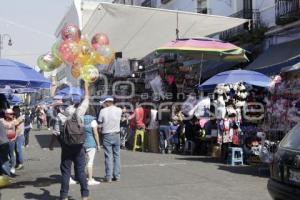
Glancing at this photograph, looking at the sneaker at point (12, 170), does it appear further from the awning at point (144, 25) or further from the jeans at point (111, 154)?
the awning at point (144, 25)

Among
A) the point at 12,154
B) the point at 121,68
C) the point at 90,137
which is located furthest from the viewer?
the point at 121,68

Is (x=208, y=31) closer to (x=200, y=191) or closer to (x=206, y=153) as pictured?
(x=206, y=153)

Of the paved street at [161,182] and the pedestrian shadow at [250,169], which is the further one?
the pedestrian shadow at [250,169]

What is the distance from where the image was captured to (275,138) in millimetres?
11164

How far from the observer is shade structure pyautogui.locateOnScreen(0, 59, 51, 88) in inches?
377

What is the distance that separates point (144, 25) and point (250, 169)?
6.59m

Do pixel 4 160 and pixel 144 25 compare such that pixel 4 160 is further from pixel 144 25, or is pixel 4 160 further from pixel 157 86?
pixel 144 25

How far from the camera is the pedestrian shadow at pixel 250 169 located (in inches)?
440

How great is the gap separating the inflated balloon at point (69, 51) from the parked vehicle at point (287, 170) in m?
5.56

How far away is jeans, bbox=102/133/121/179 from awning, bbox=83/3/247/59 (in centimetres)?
529

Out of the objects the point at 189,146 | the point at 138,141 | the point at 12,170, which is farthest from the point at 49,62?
the point at 138,141

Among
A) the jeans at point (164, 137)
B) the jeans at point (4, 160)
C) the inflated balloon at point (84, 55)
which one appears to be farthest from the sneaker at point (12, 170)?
the jeans at point (164, 137)

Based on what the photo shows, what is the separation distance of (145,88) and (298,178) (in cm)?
1320

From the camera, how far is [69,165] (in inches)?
331
